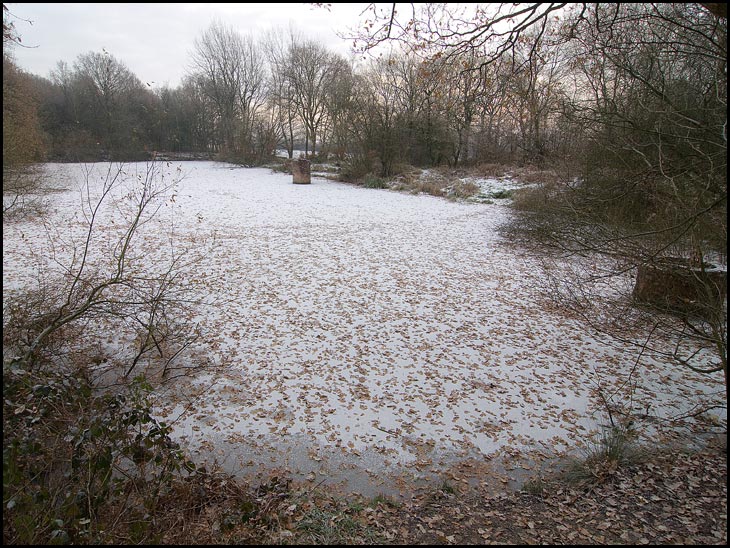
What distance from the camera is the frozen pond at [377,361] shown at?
11.8 ft

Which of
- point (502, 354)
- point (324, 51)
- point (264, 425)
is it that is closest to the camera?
point (264, 425)

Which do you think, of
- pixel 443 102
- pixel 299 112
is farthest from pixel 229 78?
pixel 443 102

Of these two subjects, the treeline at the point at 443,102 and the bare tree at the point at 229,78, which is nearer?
the treeline at the point at 443,102

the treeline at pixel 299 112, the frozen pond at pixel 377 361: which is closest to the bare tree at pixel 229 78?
Answer: the treeline at pixel 299 112

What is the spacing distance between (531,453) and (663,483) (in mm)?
874

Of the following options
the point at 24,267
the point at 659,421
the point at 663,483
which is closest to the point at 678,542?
the point at 663,483

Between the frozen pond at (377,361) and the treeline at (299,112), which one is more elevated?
the treeline at (299,112)

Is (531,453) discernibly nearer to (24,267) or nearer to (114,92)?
(24,267)

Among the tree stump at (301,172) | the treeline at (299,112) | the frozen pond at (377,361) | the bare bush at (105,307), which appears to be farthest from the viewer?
the tree stump at (301,172)

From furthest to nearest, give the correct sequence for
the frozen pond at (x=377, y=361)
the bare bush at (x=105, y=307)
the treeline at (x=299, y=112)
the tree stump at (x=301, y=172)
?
the tree stump at (x=301, y=172)
the treeline at (x=299, y=112)
the bare bush at (x=105, y=307)
the frozen pond at (x=377, y=361)

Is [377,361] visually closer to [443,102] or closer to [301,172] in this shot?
[443,102]

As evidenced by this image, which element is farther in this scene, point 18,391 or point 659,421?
point 659,421

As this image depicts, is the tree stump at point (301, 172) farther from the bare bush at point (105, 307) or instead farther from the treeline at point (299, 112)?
the bare bush at point (105, 307)

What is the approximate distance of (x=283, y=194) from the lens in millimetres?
16812
